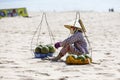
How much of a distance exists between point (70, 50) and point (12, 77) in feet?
7.36

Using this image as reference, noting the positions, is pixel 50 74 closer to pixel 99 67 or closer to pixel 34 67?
pixel 34 67

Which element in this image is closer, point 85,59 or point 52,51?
point 85,59

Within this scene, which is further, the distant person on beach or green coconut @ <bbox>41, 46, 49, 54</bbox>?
green coconut @ <bbox>41, 46, 49, 54</bbox>

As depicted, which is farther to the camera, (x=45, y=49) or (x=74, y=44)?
(x=45, y=49)

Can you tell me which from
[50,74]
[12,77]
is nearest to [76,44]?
[50,74]

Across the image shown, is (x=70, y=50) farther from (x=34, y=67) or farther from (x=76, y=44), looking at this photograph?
(x=34, y=67)

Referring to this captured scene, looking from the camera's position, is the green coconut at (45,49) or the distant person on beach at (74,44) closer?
the distant person on beach at (74,44)

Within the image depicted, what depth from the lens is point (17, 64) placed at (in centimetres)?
679

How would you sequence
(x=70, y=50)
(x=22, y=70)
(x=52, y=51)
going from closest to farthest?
(x=22, y=70)
(x=70, y=50)
(x=52, y=51)

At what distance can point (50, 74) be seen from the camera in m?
5.78

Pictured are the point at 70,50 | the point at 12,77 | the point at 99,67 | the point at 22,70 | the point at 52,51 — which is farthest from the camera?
the point at 52,51

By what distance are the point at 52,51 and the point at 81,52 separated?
766 mm

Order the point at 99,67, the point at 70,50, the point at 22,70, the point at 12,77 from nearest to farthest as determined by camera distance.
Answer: the point at 12,77
the point at 22,70
the point at 99,67
the point at 70,50

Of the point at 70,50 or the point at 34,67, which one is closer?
the point at 34,67
